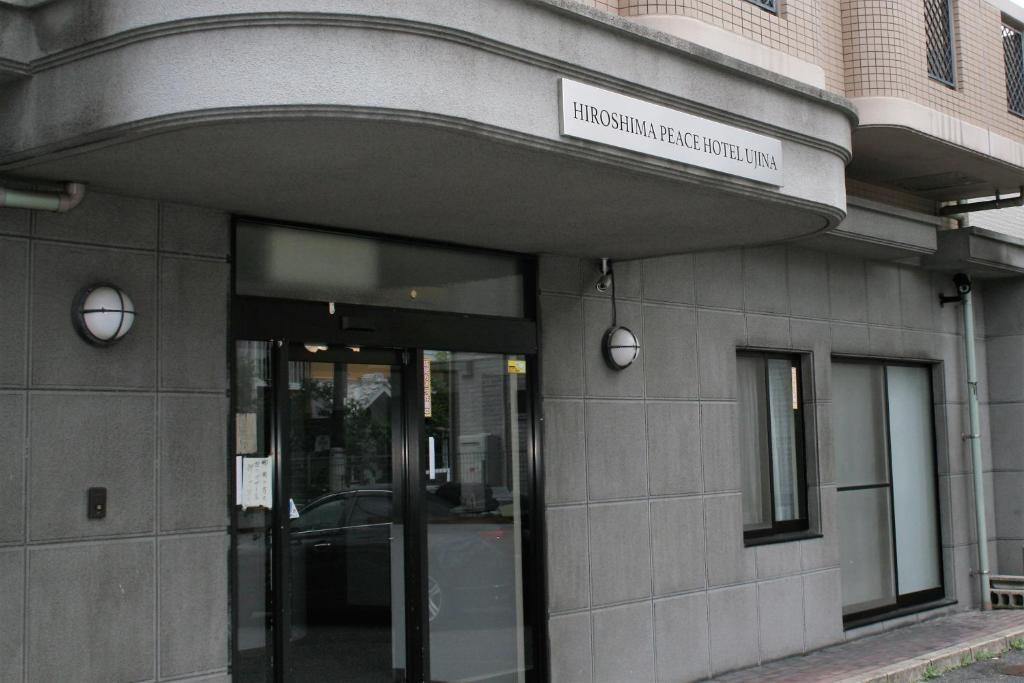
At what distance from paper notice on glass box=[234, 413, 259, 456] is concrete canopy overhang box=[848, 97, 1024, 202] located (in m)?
6.13

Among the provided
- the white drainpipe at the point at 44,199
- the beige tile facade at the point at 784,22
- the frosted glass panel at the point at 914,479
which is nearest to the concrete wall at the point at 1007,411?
the frosted glass panel at the point at 914,479

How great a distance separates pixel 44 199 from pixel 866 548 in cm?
911

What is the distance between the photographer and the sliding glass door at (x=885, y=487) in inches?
459

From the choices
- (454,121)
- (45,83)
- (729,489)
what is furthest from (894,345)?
(45,83)

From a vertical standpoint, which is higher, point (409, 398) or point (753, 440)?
point (409, 398)

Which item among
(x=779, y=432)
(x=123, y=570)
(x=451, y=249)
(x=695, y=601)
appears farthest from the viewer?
(x=779, y=432)

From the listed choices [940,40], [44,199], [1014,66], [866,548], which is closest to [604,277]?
[44,199]

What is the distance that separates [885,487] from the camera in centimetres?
1212

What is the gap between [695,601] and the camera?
933cm

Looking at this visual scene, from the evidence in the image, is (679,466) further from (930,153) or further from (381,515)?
Answer: (930,153)

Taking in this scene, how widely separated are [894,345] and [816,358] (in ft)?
5.21

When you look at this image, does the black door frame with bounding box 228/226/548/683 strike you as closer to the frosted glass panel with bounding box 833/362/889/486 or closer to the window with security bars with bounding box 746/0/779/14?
the window with security bars with bounding box 746/0/779/14

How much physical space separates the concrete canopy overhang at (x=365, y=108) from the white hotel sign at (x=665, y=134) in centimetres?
6

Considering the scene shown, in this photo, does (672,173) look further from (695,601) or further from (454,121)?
(695,601)
